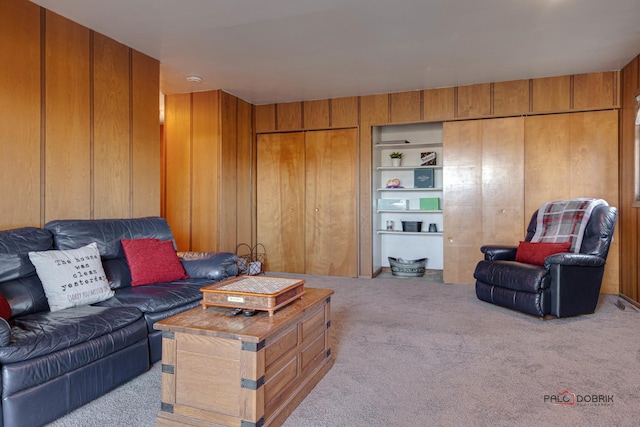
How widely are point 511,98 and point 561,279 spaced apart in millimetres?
2425

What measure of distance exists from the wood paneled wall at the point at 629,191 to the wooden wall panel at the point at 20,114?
210 inches

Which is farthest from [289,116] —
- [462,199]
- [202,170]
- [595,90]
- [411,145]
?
[595,90]

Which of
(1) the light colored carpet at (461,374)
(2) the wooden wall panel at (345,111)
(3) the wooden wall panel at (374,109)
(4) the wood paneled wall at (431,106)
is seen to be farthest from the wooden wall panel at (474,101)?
(1) the light colored carpet at (461,374)

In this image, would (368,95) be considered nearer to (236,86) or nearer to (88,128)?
(236,86)

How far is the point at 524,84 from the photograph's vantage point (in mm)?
4691

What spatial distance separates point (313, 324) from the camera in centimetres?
220

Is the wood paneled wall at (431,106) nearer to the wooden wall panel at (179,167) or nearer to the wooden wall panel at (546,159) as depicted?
the wooden wall panel at (546,159)

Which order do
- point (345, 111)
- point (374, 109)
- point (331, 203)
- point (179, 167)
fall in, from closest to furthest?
1. point (179, 167)
2. point (374, 109)
3. point (345, 111)
4. point (331, 203)

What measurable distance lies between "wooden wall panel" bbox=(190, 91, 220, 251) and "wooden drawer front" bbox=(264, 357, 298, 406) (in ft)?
10.8

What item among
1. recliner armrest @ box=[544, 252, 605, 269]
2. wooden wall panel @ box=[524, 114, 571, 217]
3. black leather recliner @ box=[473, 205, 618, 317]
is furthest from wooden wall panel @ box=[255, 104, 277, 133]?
recliner armrest @ box=[544, 252, 605, 269]

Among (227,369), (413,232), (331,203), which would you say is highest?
(331,203)

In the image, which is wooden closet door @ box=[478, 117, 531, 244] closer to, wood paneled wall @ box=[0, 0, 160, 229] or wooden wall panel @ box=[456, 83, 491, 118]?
wooden wall panel @ box=[456, 83, 491, 118]

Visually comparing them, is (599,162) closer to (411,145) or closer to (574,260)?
(574,260)

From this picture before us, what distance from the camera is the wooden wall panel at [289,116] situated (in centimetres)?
569
